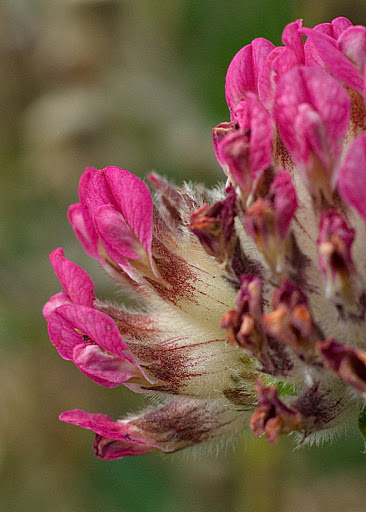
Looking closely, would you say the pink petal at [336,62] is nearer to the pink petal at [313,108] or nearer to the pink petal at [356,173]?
the pink petal at [313,108]

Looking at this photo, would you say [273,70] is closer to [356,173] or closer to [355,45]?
[355,45]

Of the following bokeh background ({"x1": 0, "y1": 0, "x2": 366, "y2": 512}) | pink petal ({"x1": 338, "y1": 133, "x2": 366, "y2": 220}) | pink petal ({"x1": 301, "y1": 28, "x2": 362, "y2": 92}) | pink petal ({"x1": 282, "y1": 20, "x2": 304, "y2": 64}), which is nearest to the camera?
pink petal ({"x1": 338, "y1": 133, "x2": 366, "y2": 220})

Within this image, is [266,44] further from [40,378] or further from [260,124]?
[40,378]

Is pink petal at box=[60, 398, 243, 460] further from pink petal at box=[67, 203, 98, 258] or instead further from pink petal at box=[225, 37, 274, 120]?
pink petal at box=[225, 37, 274, 120]

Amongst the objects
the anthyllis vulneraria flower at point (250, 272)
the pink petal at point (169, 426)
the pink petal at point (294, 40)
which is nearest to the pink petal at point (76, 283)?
the anthyllis vulneraria flower at point (250, 272)

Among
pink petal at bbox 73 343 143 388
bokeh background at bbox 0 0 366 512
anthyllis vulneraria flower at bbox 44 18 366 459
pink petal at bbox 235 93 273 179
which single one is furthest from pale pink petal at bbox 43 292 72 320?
bokeh background at bbox 0 0 366 512

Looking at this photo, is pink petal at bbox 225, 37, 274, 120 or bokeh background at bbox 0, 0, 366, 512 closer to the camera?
pink petal at bbox 225, 37, 274, 120

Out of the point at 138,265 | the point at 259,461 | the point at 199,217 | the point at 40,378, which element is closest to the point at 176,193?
the point at 138,265

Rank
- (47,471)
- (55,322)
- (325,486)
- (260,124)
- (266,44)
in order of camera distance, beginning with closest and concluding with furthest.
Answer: (260,124), (55,322), (266,44), (325,486), (47,471)
